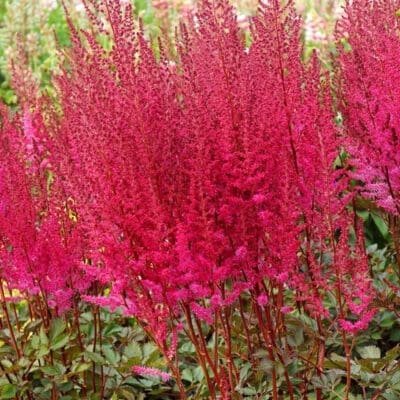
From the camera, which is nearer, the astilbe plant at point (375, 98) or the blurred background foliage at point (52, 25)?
the astilbe plant at point (375, 98)

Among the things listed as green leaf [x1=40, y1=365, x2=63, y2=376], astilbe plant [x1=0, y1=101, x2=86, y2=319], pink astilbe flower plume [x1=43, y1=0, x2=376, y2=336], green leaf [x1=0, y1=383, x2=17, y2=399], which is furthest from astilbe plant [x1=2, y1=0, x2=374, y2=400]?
green leaf [x1=0, y1=383, x2=17, y2=399]

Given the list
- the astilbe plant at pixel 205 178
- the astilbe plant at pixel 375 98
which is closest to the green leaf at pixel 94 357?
the astilbe plant at pixel 205 178

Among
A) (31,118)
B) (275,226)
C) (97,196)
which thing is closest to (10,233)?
(97,196)

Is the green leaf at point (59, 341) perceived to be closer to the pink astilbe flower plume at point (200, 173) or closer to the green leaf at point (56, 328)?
the green leaf at point (56, 328)

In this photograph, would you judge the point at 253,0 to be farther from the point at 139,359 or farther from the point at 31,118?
the point at 139,359

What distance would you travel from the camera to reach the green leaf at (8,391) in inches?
124

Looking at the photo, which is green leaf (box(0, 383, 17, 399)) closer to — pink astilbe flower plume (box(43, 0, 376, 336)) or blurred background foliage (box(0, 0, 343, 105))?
pink astilbe flower plume (box(43, 0, 376, 336))

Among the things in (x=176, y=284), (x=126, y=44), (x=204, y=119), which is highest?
(x=126, y=44)

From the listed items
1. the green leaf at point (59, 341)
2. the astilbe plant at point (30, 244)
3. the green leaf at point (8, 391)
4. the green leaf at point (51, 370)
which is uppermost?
the astilbe plant at point (30, 244)

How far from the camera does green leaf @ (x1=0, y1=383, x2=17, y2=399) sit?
3.14 m

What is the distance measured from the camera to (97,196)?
2387mm

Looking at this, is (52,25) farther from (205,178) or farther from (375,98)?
(205,178)

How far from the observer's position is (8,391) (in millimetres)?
3150

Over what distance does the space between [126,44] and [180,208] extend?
51 cm
